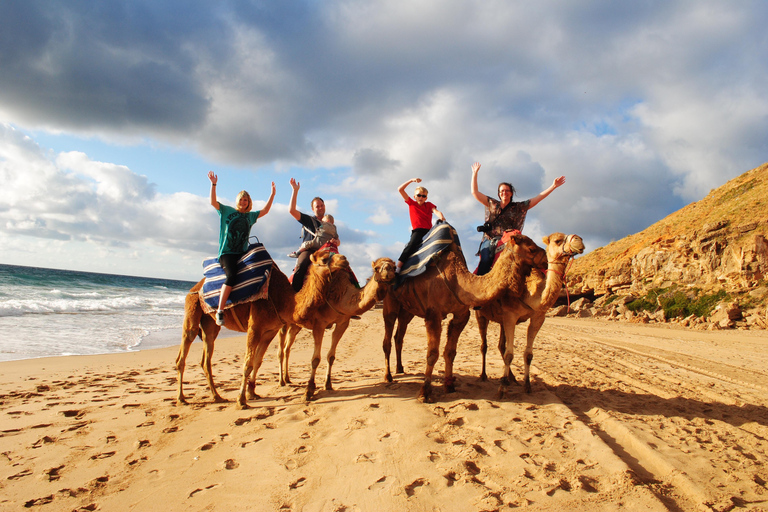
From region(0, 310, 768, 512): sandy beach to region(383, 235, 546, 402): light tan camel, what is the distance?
89cm

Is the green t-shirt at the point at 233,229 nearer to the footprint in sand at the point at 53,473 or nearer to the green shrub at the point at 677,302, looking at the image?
the footprint in sand at the point at 53,473

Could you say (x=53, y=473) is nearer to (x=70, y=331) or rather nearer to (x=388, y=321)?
(x=388, y=321)

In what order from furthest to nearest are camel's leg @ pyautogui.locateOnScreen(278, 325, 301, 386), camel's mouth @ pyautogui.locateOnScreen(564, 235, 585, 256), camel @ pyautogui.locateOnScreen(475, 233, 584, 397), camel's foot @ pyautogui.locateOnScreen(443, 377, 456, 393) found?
camel's leg @ pyautogui.locateOnScreen(278, 325, 301, 386)
camel's foot @ pyautogui.locateOnScreen(443, 377, 456, 393)
camel @ pyautogui.locateOnScreen(475, 233, 584, 397)
camel's mouth @ pyautogui.locateOnScreen(564, 235, 585, 256)

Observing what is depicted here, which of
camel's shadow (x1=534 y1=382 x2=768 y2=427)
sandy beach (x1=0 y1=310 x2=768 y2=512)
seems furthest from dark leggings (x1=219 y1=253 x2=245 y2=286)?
camel's shadow (x1=534 y1=382 x2=768 y2=427)

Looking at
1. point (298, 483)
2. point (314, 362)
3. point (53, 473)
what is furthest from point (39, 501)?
point (314, 362)

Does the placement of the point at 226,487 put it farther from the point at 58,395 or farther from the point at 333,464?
the point at 58,395

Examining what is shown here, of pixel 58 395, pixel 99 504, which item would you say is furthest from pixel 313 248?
pixel 58 395

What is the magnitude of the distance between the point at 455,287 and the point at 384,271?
1.28 meters

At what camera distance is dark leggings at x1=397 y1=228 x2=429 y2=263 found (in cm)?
671

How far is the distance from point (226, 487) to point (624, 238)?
43685mm

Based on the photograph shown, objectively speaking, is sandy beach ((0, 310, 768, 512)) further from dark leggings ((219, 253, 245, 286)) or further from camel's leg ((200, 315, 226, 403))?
dark leggings ((219, 253, 245, 286))

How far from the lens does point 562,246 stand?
558cm

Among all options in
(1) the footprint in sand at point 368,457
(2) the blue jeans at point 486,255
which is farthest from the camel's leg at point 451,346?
(1) the footprint in sand at point 368,457

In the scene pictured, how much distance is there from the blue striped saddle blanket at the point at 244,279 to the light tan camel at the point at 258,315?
0.55ft
